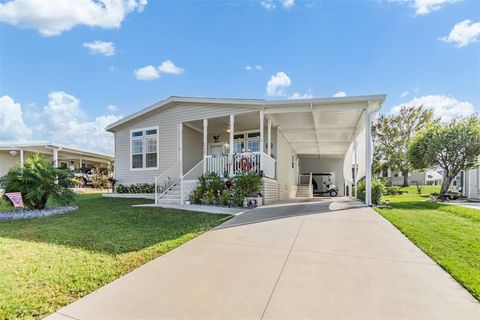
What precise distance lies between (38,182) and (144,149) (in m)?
5.39

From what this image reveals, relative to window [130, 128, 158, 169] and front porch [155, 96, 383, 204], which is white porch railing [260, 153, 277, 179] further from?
window [130, 128, 158, 169]

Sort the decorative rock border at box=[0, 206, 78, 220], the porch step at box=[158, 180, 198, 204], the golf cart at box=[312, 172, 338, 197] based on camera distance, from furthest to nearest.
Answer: the golf cart at box=[312, 172, 338, 197] < the porch step at box=[158, 180, 198, 204] < the decorative rock border at box=[0, 206, 78, 220]

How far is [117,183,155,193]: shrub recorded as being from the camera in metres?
12.9

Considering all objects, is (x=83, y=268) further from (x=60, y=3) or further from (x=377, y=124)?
(x=377, y=124)

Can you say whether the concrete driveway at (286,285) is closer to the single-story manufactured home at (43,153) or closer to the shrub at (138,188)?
the shrub at (138,188)

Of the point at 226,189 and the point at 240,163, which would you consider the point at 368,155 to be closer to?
the point at 240,163

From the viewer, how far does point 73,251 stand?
4074mm

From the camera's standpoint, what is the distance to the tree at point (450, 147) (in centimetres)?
1108

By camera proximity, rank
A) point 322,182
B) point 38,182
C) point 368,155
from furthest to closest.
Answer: point 322,182, point 368,155, point 38,182

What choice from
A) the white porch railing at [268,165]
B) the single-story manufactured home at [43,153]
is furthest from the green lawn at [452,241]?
the single-story manufactured home at [43,153]

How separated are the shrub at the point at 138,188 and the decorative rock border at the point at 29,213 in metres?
4.04

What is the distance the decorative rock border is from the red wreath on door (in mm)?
6344

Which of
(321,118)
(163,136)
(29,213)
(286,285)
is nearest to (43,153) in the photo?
(163,136)

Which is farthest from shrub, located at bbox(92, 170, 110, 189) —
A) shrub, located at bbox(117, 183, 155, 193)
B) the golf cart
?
the golf cart
